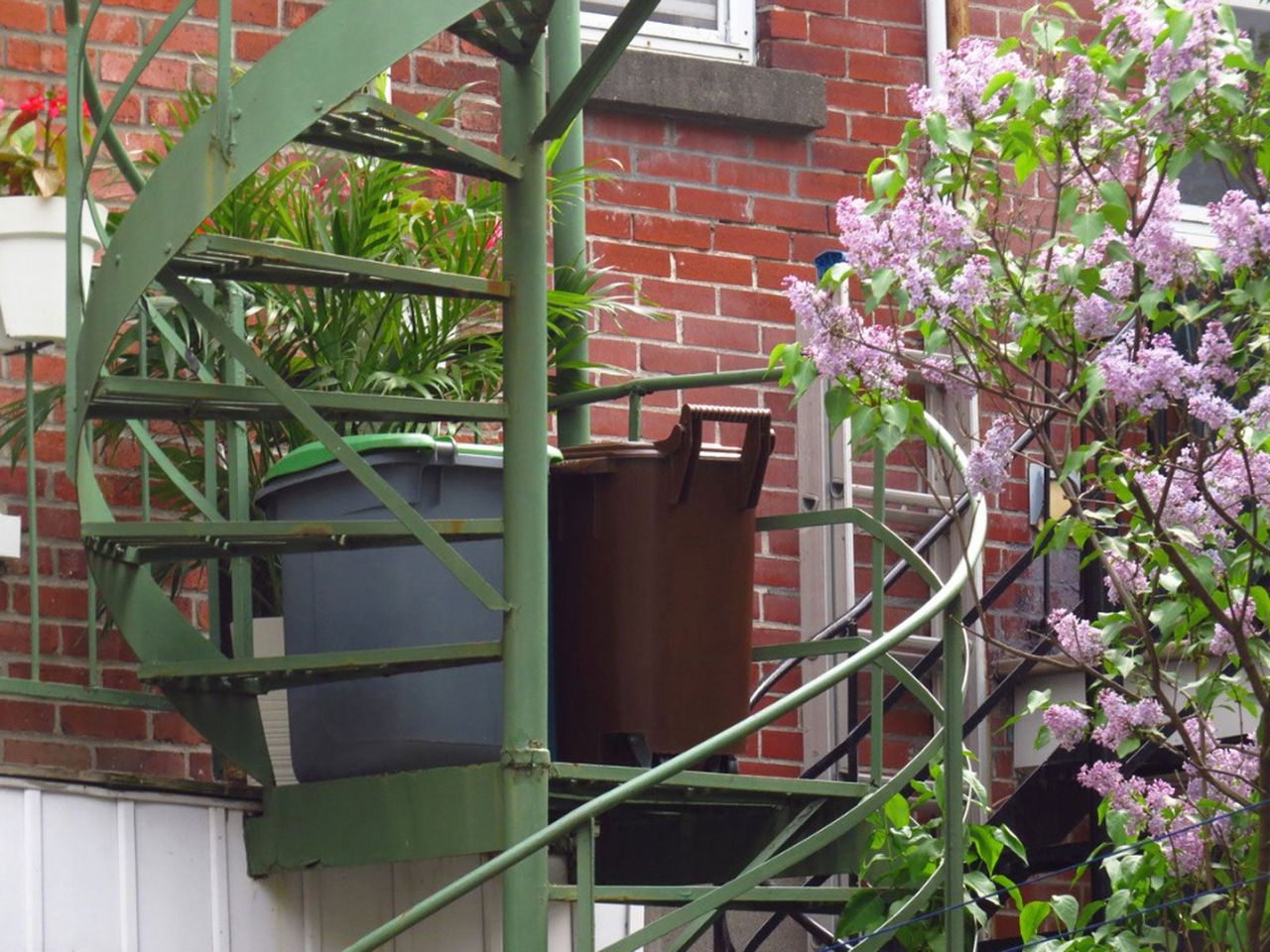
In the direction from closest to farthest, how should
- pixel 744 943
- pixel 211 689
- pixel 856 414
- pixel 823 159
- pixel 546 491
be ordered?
pixel 856 414 < pixel 546 491 < pixel 211 689 < pixel 744 943 < pixel 823 159

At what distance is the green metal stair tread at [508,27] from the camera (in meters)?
4.24

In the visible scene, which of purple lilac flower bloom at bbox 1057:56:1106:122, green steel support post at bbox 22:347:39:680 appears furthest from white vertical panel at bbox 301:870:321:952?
purple lilac flower bloom at bbox 1057:56:1106:122

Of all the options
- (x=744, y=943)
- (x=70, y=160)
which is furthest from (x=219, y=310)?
(x=744, y=943)

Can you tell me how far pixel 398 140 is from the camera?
4.19 meters

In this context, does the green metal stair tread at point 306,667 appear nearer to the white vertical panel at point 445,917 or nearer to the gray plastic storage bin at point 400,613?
the gray plastic storage bin at point 400,613

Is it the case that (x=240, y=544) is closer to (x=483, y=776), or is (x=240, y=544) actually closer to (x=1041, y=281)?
(x=483, y=776)

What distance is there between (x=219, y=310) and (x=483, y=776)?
1.17 m

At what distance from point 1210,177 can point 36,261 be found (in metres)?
3.80

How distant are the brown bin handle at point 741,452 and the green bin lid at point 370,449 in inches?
12.5

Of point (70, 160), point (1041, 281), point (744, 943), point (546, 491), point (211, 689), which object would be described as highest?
point (70, 160)

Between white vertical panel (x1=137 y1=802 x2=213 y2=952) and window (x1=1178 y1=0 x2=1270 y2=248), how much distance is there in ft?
12.0

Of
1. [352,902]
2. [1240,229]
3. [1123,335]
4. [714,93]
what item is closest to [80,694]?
[352,902]

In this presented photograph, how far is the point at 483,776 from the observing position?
4.18 meters

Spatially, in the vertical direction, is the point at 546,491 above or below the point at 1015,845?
above
